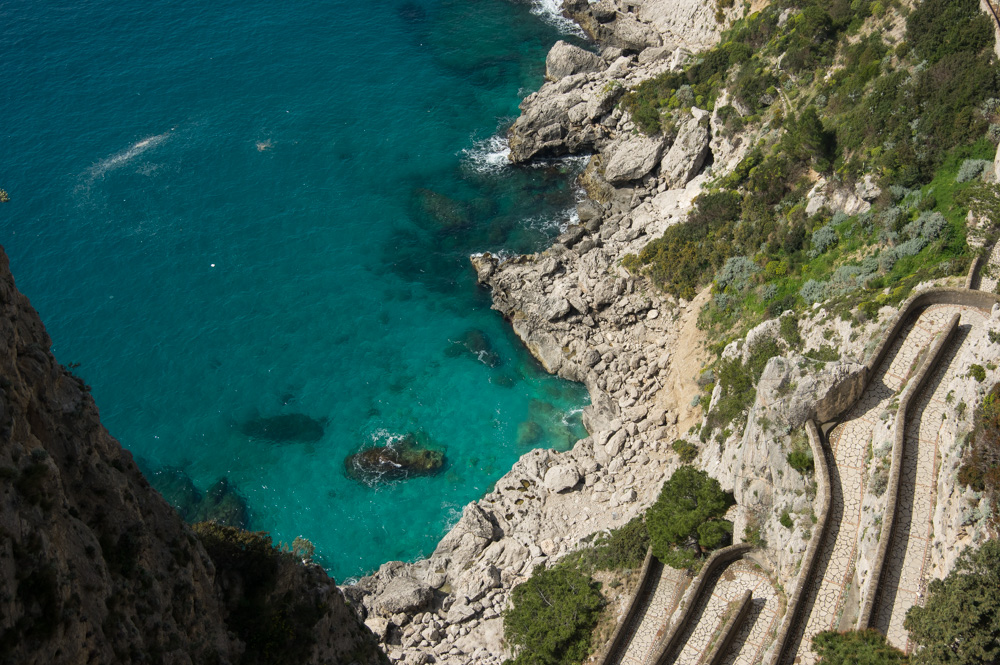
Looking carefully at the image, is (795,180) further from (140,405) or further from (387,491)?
(140,405)

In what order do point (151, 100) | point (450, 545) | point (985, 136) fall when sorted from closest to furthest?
1. point (985, 136)
2. point (450, 545)
3. point (151, 100)

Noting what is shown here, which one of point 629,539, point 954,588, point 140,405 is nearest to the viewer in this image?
point 954,588

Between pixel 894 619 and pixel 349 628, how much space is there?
68.4ft

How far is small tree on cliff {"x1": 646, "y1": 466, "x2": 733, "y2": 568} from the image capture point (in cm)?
3428

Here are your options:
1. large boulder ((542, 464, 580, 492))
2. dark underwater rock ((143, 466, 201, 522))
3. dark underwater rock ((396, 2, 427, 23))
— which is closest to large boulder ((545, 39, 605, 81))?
dark underwater rock ((396, 2, 427, 23))

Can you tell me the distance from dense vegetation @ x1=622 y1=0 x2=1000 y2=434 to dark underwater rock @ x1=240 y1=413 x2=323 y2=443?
26.5 metres

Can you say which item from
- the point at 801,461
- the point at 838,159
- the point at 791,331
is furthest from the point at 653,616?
the point at 838,159

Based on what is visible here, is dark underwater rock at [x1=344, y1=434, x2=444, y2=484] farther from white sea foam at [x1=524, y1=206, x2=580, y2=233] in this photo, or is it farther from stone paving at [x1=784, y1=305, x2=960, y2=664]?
stone paving at [x1=784, y1=305, x2=960, y2=664]

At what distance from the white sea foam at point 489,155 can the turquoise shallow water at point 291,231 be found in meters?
0.23

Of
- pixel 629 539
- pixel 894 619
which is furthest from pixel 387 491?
pixel 894 619

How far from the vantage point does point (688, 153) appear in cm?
5931

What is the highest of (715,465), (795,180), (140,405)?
(795,180)

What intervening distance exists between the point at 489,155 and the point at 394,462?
3377 cm

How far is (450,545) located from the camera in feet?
144
